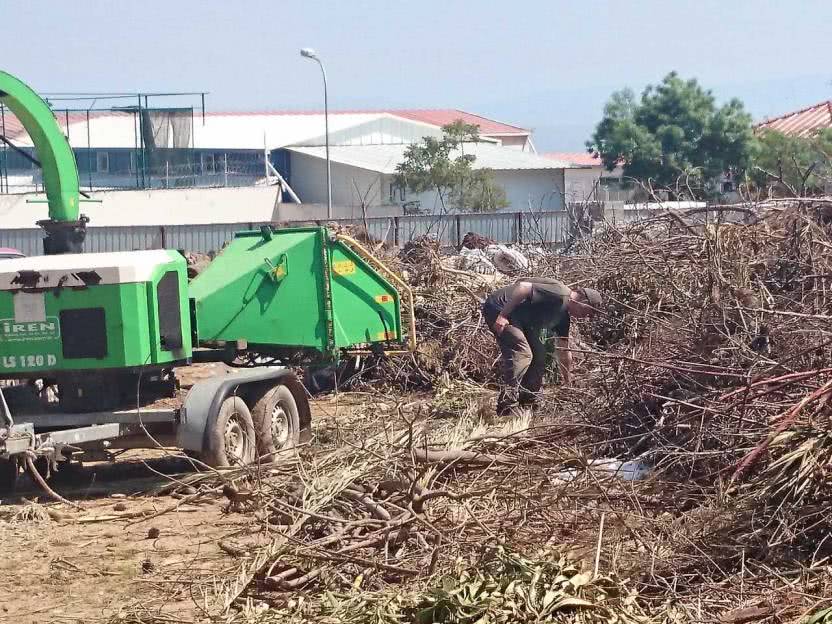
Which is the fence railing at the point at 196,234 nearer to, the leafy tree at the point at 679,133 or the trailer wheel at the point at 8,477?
the trailer wheel at the point at 8,477

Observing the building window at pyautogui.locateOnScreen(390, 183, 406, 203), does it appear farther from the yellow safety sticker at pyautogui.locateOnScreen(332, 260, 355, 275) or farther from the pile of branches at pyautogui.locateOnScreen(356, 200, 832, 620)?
the yellow safety sticker at pyautogui.locateOnScreen(332, 260, 355, 275)

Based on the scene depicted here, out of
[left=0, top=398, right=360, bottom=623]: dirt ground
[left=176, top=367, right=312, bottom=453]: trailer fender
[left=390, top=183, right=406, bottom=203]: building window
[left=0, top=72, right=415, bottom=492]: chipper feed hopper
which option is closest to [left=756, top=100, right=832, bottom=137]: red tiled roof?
[left=390, top=183, right=406, bottom=203]: building window

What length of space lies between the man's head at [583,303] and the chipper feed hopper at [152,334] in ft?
6.25

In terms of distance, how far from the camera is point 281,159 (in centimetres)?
5762

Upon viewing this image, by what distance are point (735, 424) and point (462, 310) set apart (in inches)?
326

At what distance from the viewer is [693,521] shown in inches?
247

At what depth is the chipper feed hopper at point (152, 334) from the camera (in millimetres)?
9219

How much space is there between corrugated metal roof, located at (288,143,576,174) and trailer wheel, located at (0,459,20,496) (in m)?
40.6

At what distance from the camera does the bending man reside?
1110cm

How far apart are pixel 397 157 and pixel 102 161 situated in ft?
40.8

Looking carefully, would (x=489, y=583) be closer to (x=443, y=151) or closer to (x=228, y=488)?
(x=228, y=488)

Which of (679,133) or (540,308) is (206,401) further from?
(679,133)

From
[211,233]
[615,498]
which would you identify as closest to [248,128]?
[211,233]

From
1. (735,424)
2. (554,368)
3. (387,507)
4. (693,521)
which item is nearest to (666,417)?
(735,424)
